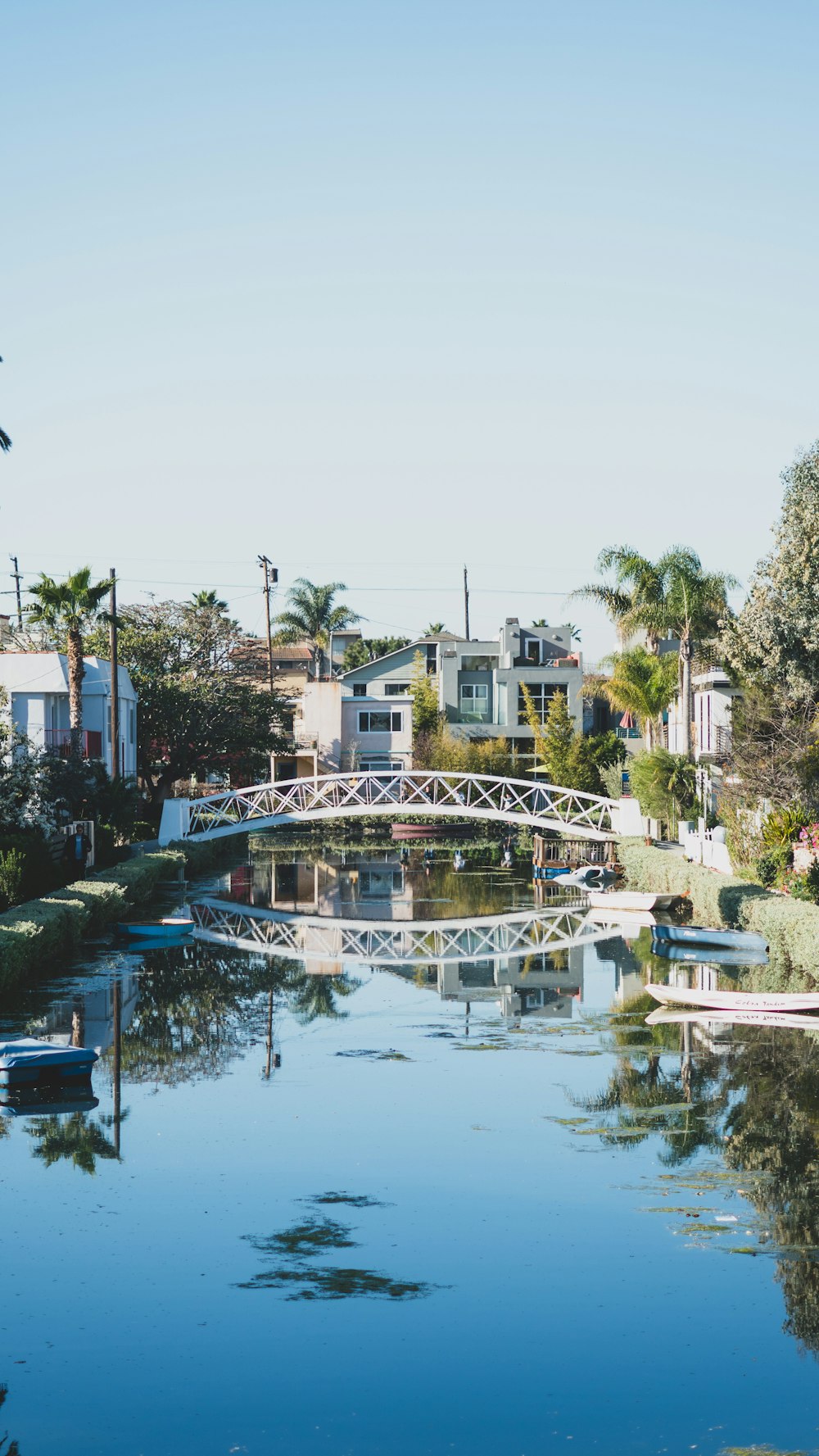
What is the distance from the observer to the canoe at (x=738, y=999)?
27.0m

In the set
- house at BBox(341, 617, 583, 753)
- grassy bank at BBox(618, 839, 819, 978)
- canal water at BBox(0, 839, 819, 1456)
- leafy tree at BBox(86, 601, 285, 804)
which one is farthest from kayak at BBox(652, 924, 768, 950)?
house at BBox(341, 617, 583, 753)

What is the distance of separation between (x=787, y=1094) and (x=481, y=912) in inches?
1051

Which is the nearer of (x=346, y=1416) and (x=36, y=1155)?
(x=346, y=1416)

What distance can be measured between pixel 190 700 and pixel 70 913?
35668 millimetres

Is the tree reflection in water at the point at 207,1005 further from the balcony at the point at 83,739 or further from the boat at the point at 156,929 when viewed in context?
the balcony at the point at 83,739

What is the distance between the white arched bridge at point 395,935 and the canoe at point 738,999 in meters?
10.4

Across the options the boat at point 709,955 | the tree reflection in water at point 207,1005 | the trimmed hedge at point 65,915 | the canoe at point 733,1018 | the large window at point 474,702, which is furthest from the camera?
the large window at point 474,702

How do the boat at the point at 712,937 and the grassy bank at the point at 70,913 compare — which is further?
the boat at the point at 712,937

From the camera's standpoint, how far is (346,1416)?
465 inches

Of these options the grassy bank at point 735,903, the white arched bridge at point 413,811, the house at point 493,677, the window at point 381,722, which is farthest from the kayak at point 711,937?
the window at point 381,722

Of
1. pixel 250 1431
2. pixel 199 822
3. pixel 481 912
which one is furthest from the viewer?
pixel 199 822

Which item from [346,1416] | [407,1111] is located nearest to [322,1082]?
[407,1111]

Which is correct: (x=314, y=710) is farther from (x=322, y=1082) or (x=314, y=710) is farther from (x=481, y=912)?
(x=322, y=1082)

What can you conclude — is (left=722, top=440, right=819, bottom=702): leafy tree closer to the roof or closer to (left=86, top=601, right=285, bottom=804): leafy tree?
the roof
